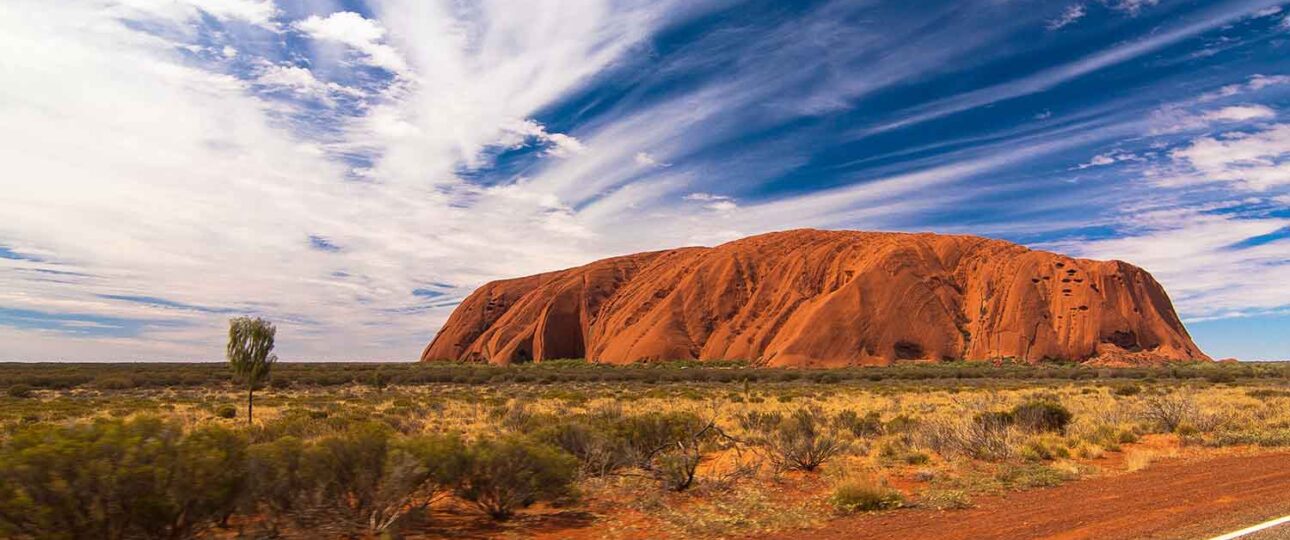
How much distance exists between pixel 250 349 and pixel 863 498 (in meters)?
18.3

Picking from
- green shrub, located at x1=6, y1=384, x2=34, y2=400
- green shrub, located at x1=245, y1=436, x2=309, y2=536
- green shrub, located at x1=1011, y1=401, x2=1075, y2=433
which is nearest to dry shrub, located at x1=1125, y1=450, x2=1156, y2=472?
green shrub, located at x1=1011, y1=401, x2=1075, y2=433

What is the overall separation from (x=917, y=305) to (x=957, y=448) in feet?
238

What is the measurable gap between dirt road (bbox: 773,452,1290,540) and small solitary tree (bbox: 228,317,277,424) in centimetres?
1794

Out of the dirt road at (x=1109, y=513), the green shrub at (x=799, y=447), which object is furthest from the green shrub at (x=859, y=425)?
the dirt road at (x=1109, y=513)

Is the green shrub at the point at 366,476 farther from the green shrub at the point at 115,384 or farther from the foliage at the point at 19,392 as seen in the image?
the green shrub at the point at 115,384

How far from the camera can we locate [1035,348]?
254ft

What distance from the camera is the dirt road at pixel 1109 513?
23.7 feet

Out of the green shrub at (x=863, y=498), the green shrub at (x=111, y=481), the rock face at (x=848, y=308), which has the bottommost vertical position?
the green shrub at (x=863, y=498)

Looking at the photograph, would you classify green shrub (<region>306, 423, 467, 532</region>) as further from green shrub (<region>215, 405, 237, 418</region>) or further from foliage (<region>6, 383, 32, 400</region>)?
foliage (<region>6, 383, 32, 400</region>)

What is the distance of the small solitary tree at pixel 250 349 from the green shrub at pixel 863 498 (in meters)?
17.4

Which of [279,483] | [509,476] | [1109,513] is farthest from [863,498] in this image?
[279,483]

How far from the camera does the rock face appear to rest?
255 ft

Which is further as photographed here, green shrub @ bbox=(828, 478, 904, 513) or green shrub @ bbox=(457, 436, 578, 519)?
green shrub @ bbox=(828, 478, 904, 513)

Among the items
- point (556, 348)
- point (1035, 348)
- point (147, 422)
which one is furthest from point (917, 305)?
point (147, 422)
